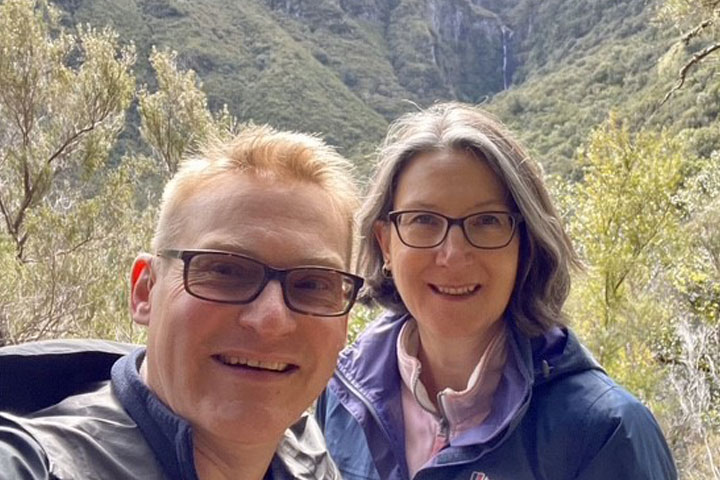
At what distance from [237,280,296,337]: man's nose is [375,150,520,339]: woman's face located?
0.62 m

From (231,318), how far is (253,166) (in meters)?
0.20

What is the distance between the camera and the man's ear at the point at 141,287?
3.38ft

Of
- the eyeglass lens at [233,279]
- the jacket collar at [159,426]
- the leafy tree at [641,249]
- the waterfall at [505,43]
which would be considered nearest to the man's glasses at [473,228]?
the eyeglass lens at [233,279]

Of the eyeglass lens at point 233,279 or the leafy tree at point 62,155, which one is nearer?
the eyeglass lens at point 233,279

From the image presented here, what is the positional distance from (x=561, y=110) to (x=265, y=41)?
15.8 meters

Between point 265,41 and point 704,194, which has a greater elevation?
point 265,41

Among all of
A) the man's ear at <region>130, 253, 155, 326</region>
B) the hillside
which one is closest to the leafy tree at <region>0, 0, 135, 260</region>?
the man's ear at <region>130, 253, 155, 326</region>

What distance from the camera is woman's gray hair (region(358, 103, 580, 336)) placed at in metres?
1.50

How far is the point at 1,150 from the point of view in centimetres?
742

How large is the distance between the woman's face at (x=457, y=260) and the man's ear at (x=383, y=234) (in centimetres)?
12

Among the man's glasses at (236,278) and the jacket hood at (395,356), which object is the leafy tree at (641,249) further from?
the man's glasses at (236,278)

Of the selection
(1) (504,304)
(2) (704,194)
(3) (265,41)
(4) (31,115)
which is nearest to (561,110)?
(3) (265,41)

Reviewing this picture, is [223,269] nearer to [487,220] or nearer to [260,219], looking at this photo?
[260,219]

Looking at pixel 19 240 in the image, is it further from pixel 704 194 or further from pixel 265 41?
pixel 265 41
